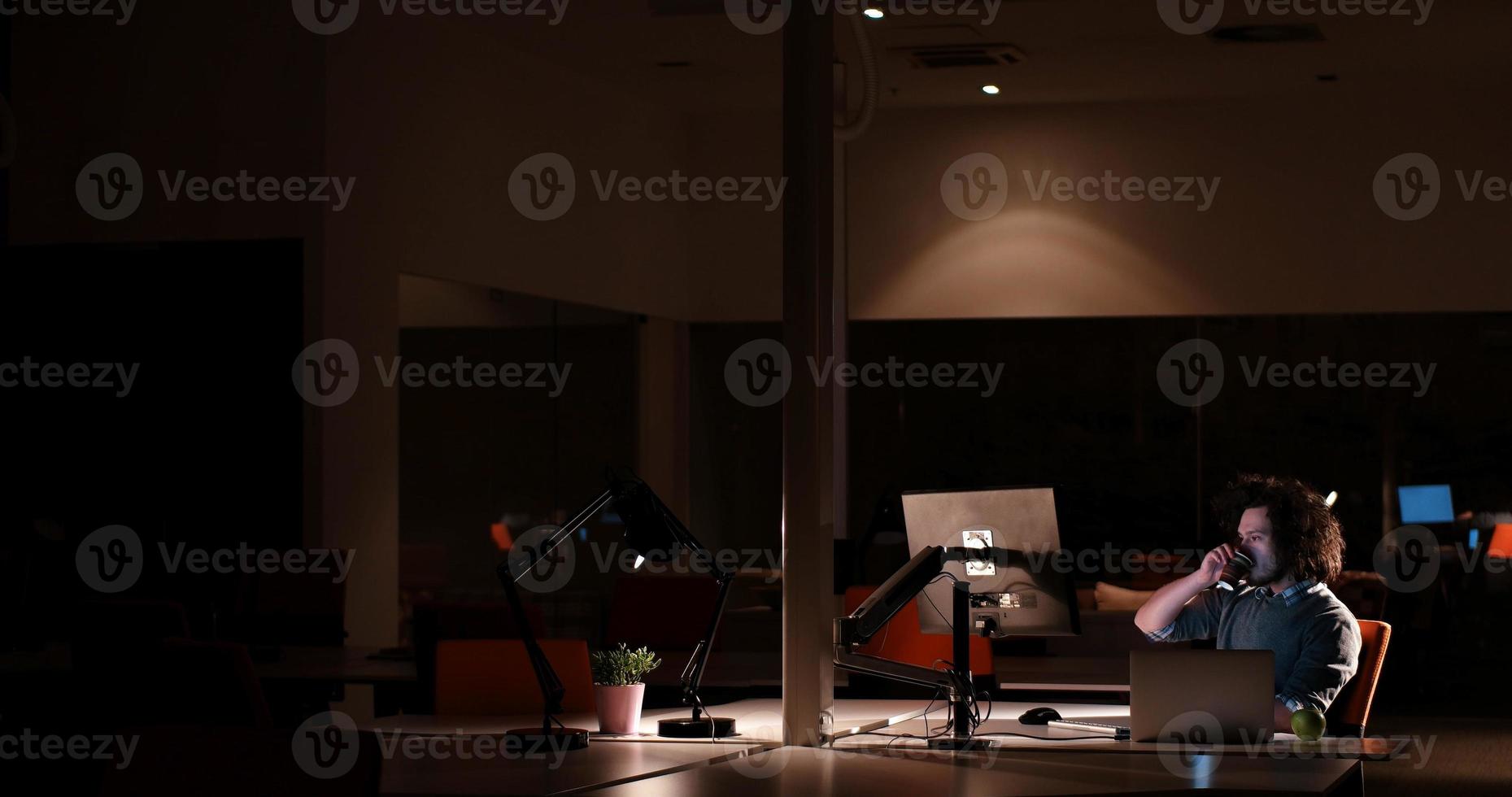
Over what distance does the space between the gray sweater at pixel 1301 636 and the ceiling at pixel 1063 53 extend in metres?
4.34

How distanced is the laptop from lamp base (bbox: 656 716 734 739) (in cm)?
104

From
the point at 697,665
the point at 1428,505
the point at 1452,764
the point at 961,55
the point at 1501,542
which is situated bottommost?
the point at 1452,764

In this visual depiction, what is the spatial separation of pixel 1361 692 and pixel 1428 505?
6.52 metres

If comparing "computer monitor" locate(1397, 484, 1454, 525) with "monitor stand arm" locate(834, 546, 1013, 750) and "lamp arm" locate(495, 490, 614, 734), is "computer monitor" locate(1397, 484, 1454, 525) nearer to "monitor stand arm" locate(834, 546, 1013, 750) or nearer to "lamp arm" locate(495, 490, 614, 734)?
"monitor stand arm" locate(834, 546, 1013, 750)

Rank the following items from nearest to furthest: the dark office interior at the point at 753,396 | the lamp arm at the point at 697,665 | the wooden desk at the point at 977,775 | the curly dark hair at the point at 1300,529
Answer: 1. the wooden desk at the point at 977,775
2. the dark office interior at the point at 753,396
3. the lamp arm at the point at 697,665
4. the curly dark hair at the point at 1300,529

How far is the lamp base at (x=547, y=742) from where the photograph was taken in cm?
409

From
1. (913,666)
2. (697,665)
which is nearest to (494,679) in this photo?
(697,665)

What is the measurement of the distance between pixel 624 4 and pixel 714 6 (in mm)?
455

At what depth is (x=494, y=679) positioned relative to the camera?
16.1ft

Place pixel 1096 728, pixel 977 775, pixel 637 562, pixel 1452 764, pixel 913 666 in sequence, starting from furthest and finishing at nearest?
pixel 1452 764
pixel 1096 728
pixel 913 666
pixel 637 562
pixel 977 775

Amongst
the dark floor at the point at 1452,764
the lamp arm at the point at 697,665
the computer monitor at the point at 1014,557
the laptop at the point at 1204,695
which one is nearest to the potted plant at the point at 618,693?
the lamp arm at the point at 697,665

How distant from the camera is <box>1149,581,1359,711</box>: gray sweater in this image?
4504 millimetres

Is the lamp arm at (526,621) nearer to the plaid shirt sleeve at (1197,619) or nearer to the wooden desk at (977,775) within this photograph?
the wooden desk at (977,775)

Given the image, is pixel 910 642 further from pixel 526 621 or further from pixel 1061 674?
pixel 526 621
